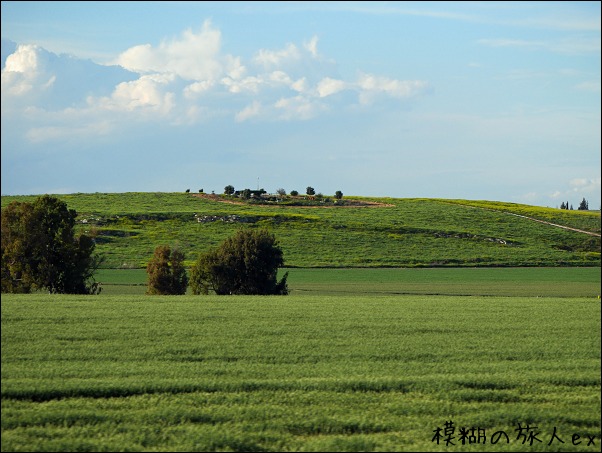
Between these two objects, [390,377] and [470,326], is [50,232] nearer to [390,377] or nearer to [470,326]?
[470,326]

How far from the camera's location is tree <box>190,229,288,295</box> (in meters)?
41.0

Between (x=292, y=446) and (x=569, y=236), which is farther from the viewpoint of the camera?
(x=569, y=236)

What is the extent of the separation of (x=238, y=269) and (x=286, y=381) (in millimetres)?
29037

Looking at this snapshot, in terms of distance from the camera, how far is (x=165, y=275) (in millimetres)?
43250

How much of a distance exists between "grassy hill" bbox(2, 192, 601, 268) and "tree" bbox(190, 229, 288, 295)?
26.7 meters

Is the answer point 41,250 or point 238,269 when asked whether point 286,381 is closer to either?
point 41,250

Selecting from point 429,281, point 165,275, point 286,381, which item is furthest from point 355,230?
point 286,381

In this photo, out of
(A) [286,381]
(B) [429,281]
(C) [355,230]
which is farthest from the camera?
(C) [355,230]

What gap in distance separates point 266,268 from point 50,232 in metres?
11.0

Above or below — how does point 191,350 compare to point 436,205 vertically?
below

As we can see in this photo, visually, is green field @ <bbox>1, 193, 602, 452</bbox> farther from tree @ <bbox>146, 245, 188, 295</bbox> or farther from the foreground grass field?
tree @ <bbox>146, 245, 188, 295</bbox>

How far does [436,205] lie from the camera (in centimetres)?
10950

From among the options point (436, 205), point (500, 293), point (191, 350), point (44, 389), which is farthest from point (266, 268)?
point (436, 205)

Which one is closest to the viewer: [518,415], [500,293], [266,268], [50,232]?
[518,415]
